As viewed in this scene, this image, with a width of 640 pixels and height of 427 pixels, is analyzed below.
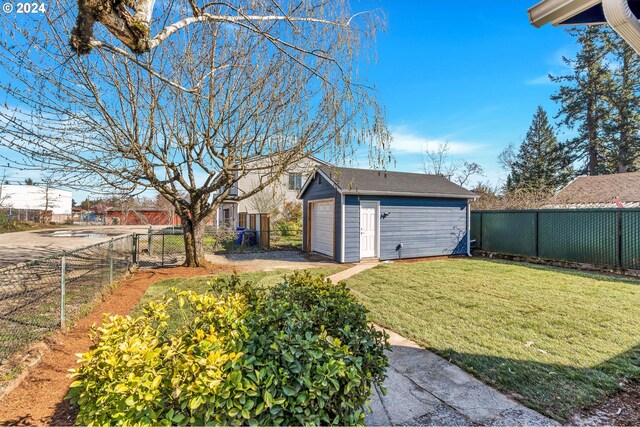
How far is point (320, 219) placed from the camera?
482 inches

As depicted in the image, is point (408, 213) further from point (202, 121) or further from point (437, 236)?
point (202, 121)

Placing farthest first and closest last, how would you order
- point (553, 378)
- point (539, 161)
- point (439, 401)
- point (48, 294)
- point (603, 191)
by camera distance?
point (539, 161) < point (603, 191) < point (48, 294) < point (553, 378) < point (439, 401)

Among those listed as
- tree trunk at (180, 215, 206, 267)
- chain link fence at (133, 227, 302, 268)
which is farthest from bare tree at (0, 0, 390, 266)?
chain link fence at (133, 227, 302, 268)

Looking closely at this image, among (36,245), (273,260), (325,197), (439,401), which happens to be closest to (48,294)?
(273,260)

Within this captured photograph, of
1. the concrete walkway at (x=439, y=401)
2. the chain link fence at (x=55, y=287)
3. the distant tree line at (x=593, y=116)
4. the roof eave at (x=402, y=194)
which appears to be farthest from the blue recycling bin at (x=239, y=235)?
the distant tree line at (x=593, y=116)

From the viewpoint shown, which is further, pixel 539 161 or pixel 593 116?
pixel 539 161

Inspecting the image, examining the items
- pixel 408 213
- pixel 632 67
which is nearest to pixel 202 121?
pixel 408 213

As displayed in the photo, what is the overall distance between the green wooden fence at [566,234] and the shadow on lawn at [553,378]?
699 centimetres

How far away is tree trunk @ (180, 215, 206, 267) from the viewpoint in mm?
8391

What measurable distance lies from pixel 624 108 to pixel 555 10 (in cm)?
2675

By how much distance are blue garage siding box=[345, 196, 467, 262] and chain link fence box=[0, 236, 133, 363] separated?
21.8 ft

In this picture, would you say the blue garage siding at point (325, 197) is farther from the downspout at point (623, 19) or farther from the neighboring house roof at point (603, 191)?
the neighboring house roof at point (603, 191)

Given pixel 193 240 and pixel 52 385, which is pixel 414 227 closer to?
pixel 193 240

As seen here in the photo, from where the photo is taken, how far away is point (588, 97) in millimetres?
22531
